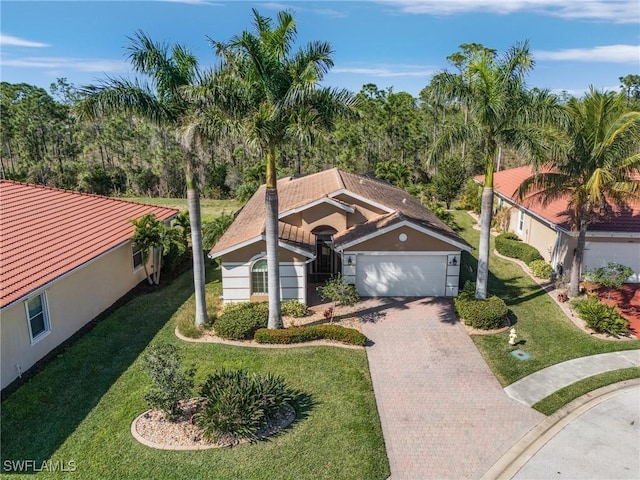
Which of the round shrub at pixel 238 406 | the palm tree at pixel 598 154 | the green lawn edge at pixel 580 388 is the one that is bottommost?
the green lawn edge at pixel 580 388

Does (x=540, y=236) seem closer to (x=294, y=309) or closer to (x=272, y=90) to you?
(x=294, y=309)

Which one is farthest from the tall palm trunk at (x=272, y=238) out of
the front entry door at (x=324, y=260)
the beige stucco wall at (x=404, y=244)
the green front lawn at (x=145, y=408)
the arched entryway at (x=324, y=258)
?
the front entry door at (x=324, y=260)

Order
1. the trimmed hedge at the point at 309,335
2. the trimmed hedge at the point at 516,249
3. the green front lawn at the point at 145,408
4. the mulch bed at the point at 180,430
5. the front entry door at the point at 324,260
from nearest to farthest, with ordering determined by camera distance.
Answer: the green front lawn at the point at 145,408 → the mulch bed at the point at 180,430 → the trimmed hedge at the point at 309,335 → the front entry door at the point at 324,260 → the trimmed hedge at the point at 516,249

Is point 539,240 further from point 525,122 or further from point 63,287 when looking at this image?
point 63,287

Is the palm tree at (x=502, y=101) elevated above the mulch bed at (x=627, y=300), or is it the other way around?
the palm tree at (x=502, y=101)

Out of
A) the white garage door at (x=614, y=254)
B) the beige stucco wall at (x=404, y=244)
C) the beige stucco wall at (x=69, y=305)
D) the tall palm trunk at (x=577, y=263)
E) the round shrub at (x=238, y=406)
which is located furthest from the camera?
the white garage door at (x=614, y=254)

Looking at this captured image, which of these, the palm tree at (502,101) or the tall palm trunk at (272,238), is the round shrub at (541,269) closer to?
the palm tree at (502,101)

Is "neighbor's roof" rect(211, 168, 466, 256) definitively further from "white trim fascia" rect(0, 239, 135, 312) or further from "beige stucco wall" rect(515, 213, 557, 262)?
"beige stucco wall" rect(515, 213, 557, 262)

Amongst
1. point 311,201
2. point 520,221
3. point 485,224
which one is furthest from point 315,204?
point 520,221
